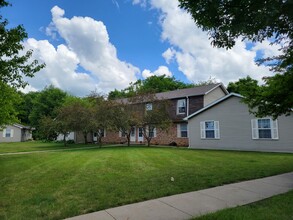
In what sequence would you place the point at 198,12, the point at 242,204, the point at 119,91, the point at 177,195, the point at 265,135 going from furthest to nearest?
the point at 119,91 → the point at 265,135 → the point at 177,195 → the point at 242,204 → the point at 198,12

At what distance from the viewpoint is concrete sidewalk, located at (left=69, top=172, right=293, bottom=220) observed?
13.2 feet

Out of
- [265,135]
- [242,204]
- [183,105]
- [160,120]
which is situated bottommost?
[242,204]

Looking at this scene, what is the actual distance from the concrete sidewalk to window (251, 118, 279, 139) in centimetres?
1030

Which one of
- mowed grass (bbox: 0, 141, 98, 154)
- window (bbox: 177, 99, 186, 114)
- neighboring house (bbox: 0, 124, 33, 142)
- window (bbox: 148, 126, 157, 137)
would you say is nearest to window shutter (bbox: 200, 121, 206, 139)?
window (bbox: 177, 99, 186, 114)

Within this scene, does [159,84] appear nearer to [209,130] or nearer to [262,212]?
[209,130]

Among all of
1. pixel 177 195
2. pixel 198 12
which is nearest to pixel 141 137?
pixel 177 195

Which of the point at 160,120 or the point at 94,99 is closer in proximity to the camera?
the point at 160,120

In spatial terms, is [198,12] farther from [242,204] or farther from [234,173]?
[234,173]

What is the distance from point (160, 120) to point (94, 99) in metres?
6.99

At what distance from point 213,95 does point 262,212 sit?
20.0 m

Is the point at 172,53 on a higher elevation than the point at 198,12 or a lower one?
higher

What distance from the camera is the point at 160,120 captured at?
20.4 meters

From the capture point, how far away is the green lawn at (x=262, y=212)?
3832mm

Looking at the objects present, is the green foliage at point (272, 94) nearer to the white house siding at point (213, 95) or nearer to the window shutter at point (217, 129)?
the window shutter at point (217, 129)
